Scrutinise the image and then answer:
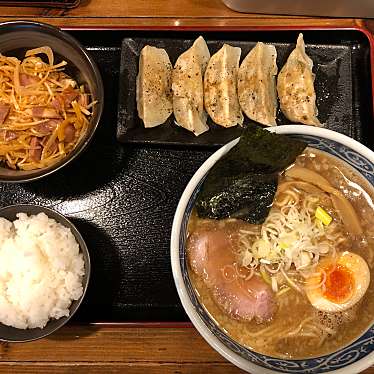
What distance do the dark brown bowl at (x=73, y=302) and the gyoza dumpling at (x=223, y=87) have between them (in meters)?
0.79

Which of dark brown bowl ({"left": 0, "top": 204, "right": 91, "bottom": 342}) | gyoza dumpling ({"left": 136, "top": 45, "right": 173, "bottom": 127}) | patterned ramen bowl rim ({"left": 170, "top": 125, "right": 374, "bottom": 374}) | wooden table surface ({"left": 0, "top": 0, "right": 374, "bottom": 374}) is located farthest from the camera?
gyoza dumpling ({"left": 136, "top": 45, "right": 173, "bottom": 127})

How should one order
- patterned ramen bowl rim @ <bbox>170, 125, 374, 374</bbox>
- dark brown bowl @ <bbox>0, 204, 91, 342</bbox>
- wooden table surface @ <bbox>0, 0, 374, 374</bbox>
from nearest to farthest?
1. patterned ramen bowl rim @ <bbox>170, 125, 374, 374</bbox>
2. dark brown bowl @ <bbox>0, 204, 91, 342</bbox>
3. wooden table surface @ <bbox>0, 0, 374, 374</bbox>

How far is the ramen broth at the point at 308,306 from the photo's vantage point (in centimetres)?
206

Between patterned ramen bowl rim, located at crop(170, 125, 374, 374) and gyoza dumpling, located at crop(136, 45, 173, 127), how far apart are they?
473mm

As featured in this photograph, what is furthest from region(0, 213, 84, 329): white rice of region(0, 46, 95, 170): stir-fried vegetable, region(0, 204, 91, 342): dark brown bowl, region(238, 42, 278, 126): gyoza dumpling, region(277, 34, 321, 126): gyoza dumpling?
region(277, 34, 321, 126): gyoza dumpling

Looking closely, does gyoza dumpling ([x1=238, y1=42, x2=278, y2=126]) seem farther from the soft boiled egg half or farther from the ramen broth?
the soft boiled egg half

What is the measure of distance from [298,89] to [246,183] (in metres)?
0.56

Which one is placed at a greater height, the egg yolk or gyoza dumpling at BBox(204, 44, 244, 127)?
gyoza dumpling at BBox(204, 44, 244, 127)

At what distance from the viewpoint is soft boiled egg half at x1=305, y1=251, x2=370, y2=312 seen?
6.80 ft

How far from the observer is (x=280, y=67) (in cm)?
252

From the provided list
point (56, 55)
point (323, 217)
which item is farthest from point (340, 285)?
point (56, 55)

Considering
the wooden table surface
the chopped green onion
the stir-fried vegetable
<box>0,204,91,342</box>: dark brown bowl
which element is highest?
the stir-fried vegetable

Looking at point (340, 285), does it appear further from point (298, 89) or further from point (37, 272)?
point (37, 272)

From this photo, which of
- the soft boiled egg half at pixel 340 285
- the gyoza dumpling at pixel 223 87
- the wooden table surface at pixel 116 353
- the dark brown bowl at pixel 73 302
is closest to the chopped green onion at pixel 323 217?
the soft boiled egg half at pixel 340 285
